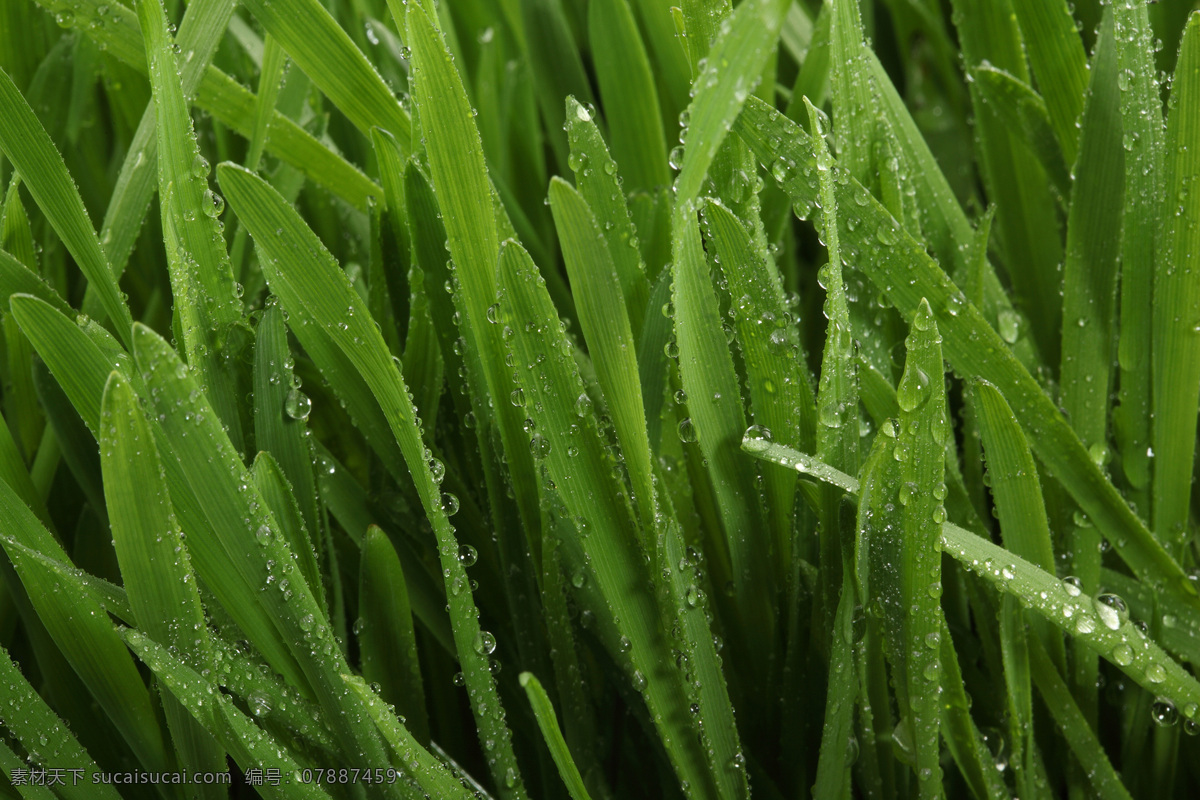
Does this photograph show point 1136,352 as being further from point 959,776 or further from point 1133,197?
point 959,776

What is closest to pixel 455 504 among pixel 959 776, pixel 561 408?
pixel 561 408

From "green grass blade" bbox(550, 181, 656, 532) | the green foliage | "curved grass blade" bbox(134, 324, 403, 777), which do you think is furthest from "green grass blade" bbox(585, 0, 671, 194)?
"curved grass blade" bbox(134, 324, 403, 777)

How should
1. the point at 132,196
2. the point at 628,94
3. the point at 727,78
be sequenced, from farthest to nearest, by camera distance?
the point at 628,94, the point at 132,196, the point at 727,78

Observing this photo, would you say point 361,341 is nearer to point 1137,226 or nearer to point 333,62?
point 333,62

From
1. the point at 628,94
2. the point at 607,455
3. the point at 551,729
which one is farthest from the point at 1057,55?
the point at 551,729

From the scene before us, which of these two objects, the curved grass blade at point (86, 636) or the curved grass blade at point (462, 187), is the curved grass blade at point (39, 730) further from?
the curved grass blade at point (462, 187)

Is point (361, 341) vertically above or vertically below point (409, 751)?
above
